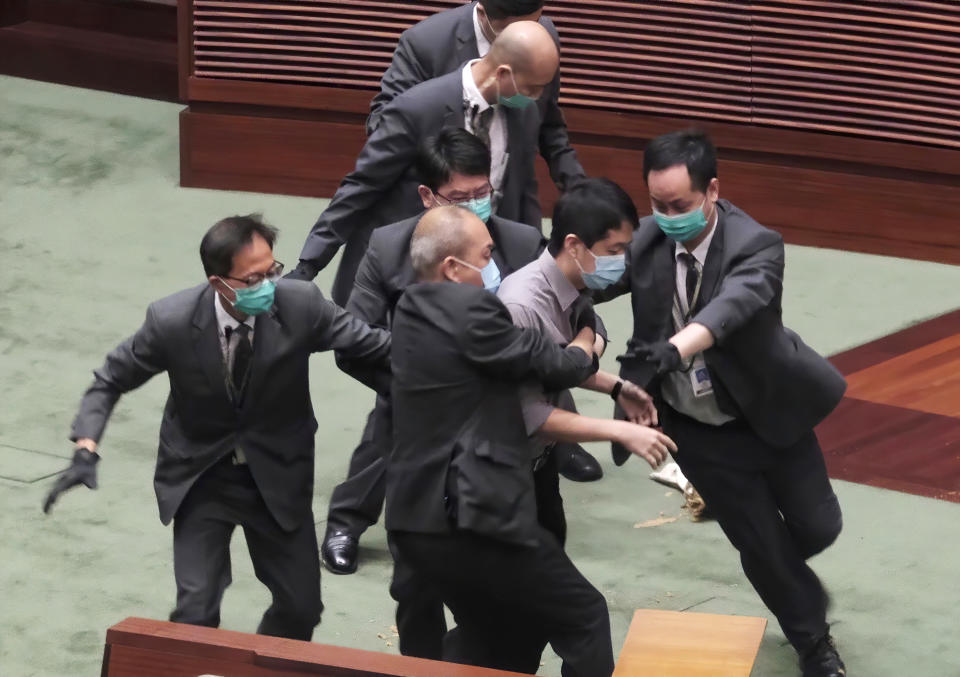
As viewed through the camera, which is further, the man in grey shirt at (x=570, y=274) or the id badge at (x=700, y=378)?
the id badge at (x=700, y=378)

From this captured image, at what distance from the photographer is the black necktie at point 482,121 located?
194 inches

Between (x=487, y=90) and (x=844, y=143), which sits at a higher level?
(x=487, y=90)

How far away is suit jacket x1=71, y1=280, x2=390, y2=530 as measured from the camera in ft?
13.3

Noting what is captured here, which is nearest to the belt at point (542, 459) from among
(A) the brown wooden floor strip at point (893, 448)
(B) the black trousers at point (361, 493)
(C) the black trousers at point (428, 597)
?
(C) the black trousers at point (428, 597)

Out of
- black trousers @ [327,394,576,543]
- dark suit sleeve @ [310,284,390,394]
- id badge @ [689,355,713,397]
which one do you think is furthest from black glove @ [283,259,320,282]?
id badge @ [689,355,713,397]

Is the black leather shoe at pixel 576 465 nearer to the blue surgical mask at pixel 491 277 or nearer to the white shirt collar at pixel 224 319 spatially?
the blue surgical mask at pixel 491 277

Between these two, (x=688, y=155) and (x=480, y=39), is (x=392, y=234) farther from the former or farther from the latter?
(x=480, y=39)

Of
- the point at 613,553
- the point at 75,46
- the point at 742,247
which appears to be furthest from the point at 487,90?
the point at 75,46

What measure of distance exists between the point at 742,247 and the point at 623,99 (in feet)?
12.3

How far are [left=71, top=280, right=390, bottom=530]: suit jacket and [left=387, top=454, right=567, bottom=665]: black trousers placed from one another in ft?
1.02

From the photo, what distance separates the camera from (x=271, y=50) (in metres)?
8.18

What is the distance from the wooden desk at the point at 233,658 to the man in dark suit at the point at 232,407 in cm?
48

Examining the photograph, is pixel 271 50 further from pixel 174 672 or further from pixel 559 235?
pixel 174 672

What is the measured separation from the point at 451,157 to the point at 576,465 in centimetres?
180
